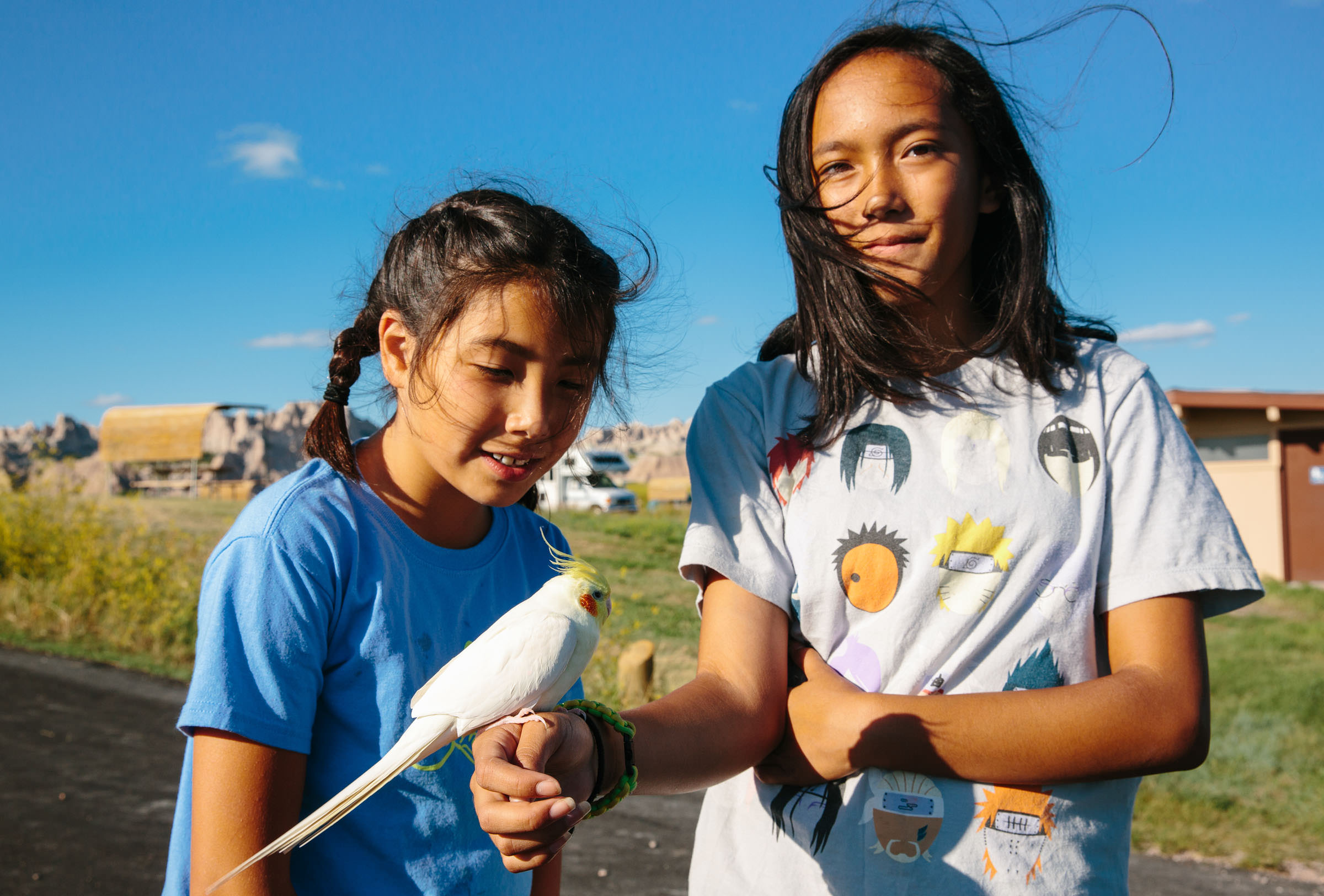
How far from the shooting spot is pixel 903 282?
1.74 meters

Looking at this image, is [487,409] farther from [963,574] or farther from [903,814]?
[903,814]

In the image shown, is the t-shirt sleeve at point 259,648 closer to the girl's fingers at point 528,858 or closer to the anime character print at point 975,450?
the girl's fingers at point 528,858

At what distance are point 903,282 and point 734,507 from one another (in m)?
0.55

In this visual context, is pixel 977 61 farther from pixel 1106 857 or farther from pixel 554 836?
pixel 554 836

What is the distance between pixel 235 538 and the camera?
1.48 m

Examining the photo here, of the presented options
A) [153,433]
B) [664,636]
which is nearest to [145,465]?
[153,433]

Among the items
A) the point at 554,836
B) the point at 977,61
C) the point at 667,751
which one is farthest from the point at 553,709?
the point at 977,61

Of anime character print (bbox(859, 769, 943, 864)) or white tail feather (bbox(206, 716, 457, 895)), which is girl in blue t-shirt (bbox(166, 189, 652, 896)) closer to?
white tail feather (bbox(206, 716, 457, 895))

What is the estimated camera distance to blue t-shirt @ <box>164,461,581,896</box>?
1405mm

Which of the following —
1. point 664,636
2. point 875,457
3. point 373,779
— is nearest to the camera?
point 373,779

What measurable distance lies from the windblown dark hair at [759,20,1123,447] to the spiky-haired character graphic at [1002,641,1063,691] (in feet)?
1.67

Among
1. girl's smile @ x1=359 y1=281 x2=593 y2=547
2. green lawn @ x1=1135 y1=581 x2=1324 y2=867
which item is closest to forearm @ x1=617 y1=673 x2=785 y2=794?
girl's smile @ x1=359 y1=281 x2=593 y2=547

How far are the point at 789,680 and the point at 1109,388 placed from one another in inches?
31.6

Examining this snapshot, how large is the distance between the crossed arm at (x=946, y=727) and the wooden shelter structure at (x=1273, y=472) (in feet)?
49.8
